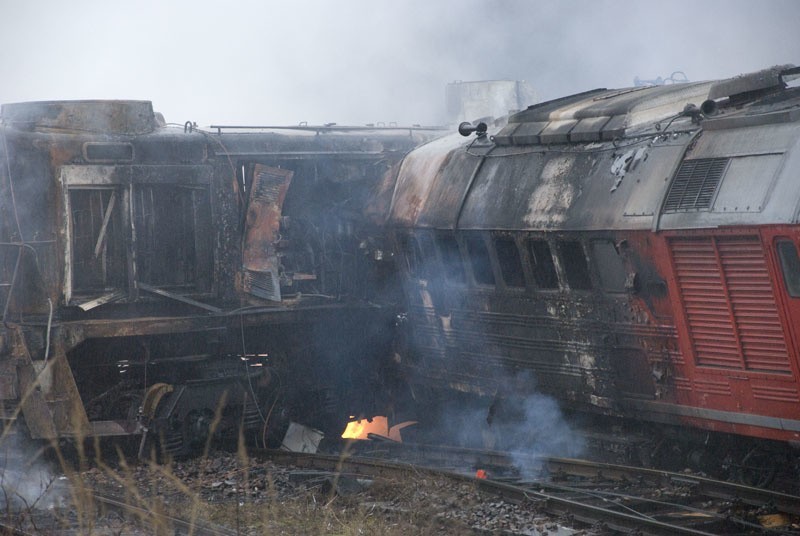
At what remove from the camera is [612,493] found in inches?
336

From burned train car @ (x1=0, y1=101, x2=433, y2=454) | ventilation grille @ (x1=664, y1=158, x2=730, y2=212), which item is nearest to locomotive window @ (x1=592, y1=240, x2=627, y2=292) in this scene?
ventilation grille @ (x1=664, y1=158, x2=730, y2=212)

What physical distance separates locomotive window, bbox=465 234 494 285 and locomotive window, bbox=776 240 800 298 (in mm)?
3684

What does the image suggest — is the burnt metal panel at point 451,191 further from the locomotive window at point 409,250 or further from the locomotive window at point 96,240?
the locomotive window at point 96,240

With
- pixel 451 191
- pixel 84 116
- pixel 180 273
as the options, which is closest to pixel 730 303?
pixel 451 191

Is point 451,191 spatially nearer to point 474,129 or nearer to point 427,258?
point 474,129

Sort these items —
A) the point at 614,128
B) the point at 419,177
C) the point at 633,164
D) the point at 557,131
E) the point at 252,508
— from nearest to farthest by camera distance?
the point at 633,164, the point at 252,508, the point at 614,128, the point at 557,131, the point at 419,177

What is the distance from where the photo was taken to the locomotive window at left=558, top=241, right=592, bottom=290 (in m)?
9.16

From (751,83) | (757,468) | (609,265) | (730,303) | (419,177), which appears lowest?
(757,468)

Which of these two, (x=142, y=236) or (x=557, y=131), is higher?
(x=557, y=131)

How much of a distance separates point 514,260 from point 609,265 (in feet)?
4.55

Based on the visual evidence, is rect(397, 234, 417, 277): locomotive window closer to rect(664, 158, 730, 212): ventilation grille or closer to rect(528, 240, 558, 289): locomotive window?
rect(528, 240, 558, 289): locomotive window

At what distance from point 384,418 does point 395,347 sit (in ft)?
5.37

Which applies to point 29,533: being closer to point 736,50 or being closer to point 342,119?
point 736,50

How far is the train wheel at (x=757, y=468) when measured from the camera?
8.27 m
